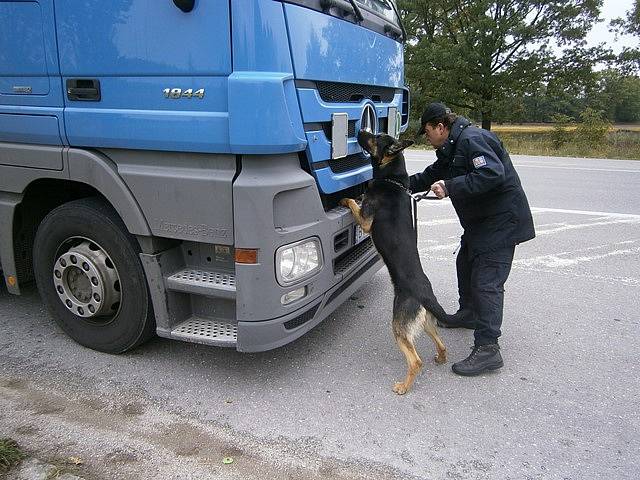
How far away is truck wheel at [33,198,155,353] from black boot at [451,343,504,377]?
207 centimetres

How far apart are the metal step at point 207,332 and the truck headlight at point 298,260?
449mm

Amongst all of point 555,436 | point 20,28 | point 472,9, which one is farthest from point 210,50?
point 472,9

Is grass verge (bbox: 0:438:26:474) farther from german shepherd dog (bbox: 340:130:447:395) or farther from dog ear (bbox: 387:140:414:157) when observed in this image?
dog ear (bbox: 387:140:414:157)

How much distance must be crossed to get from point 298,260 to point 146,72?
1336 mm

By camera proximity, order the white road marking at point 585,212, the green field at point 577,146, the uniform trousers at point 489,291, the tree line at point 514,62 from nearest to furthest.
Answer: the uniform trousers at point 489,291 → the white road marking at point 585,212 → the green field at point 577,146 → the tree line at point 514,62

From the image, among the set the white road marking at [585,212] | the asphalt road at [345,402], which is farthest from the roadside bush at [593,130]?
the asphalt road at [345,402]

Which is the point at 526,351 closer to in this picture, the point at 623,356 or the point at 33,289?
the point at 623,356

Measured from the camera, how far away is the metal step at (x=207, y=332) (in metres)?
2.91

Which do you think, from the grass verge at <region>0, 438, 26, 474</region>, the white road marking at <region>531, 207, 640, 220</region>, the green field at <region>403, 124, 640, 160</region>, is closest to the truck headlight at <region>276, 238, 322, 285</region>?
the grass verge at <region>0, 438, 26, 474</region>

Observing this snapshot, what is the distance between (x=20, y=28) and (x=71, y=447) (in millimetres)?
2448

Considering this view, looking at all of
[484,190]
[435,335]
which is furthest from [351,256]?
[484,190]

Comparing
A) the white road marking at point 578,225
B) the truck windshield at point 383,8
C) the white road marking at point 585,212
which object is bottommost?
the white road marking at point 578,225

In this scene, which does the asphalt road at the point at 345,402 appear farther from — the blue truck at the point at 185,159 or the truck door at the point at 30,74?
the truck door at the point at 30,74

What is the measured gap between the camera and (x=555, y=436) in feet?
9.01
